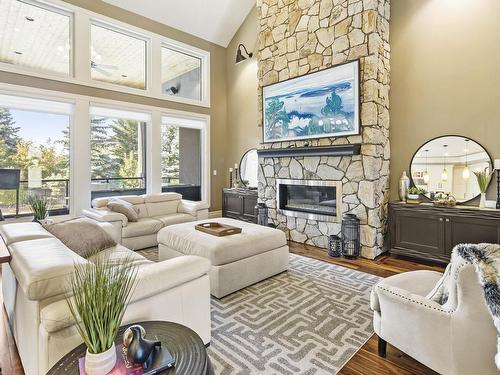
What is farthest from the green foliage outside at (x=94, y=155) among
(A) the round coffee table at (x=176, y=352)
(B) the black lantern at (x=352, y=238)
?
(A) the round coffee table at (x=176, y=352)

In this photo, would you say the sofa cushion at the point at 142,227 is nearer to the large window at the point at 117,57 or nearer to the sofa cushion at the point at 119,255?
the sofa cushion at the point at 119,255

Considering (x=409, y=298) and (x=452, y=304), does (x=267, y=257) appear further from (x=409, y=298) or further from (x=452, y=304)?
(x=452, y=304)

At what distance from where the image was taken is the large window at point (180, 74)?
656 cm

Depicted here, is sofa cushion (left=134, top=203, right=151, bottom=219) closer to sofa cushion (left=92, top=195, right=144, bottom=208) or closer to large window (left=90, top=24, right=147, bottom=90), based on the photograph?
sofa cushion (left=92, top=195, right=144, bottom=208)

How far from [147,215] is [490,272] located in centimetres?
498

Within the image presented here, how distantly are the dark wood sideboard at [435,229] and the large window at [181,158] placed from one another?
15.4 ft

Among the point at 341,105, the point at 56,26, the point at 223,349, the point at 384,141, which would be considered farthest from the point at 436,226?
the point at 56,26

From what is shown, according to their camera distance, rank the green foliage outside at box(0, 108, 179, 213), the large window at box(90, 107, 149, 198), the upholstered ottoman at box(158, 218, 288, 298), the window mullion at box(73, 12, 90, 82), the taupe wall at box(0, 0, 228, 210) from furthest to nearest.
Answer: the large window at box(90, 107, 149, 198), the window mullion at box(73, 12, 90, 82), the taupe wall at box(0, 0, 228, 210), the green foliage outside at box(0, 108, 179, 213), the upholstered ottoman at box(158, 218, 288, 298)

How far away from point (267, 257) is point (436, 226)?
2.36 metres

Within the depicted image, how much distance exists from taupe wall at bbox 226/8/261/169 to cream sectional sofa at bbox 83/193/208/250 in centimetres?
222

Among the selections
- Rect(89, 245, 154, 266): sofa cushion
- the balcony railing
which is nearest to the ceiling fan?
the balcony railing

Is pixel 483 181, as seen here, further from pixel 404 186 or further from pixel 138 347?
pixel 138 347

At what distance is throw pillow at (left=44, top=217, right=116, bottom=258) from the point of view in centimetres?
257

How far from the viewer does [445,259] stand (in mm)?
3807
